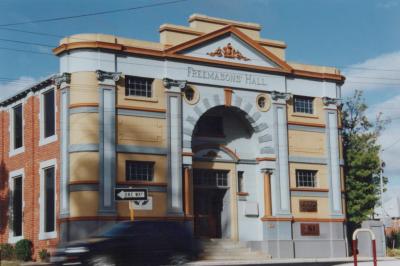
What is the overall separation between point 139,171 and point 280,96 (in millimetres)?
8965

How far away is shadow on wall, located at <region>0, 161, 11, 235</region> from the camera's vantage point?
40.8 meters

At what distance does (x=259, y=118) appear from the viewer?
39.6m

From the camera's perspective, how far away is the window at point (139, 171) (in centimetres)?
3528

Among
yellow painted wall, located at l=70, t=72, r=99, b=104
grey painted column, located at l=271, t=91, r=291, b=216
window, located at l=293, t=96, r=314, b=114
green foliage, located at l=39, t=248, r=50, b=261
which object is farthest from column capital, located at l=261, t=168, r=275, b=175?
green foliage, located at l=39, t=248, r=50, b=261

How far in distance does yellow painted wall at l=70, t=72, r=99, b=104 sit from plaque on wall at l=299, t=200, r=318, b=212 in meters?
12.3

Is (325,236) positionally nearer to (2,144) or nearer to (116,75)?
(116,75)

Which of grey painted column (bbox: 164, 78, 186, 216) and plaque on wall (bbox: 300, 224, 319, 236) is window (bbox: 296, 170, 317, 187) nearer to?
plaque on wall (bbox: 300, 224, 319, 236)

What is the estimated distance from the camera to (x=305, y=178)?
40875 millimetres

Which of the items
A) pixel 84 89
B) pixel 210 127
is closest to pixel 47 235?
pixel 84 89

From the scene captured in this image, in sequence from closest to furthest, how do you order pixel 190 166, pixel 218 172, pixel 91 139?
1. pixel 91 139
2. pixel 190 166
3. pixel 218 172

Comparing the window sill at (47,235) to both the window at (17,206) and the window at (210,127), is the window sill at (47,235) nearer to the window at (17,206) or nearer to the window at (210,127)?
the window at (17,206)

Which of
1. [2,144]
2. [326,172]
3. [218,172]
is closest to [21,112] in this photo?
[2,144]

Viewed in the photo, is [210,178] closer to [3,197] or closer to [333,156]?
[333,156]

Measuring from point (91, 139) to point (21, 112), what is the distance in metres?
7.75
